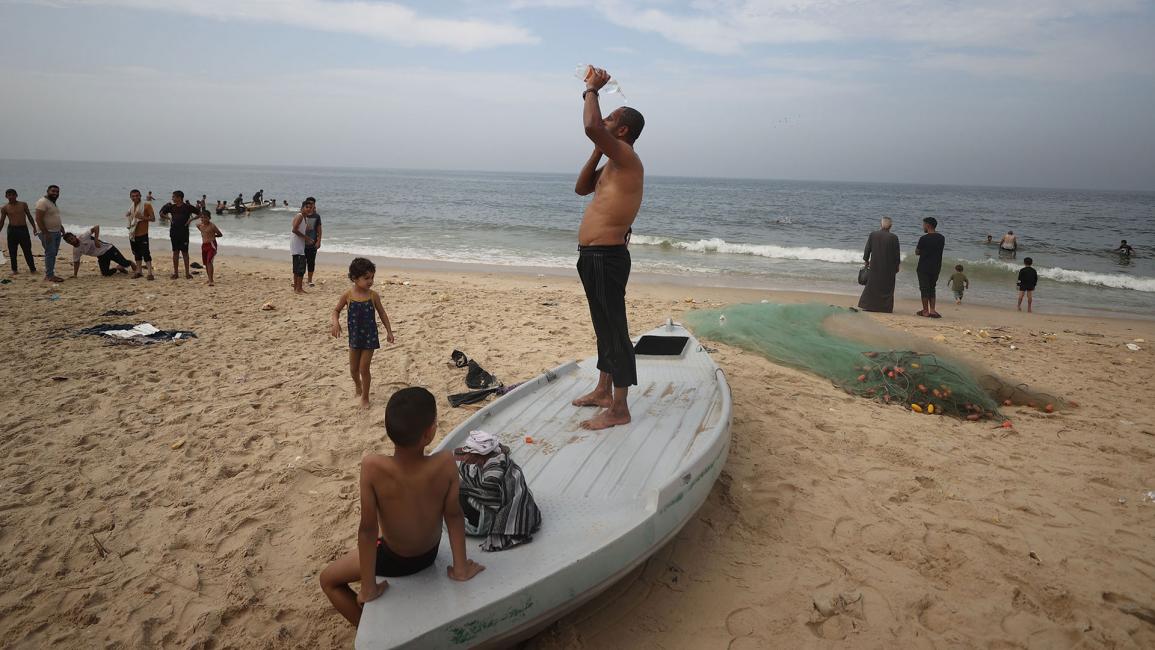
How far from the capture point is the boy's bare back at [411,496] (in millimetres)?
2578

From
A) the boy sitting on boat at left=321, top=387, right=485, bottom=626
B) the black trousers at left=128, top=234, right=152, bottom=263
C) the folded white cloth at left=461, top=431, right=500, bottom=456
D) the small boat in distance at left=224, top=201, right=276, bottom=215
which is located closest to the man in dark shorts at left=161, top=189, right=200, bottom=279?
the black trousers at left=128, top=234, right=152, bottom=263

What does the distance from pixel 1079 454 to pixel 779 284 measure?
1069 cm

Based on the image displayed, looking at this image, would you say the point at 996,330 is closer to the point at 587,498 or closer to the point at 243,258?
the point at 587,498

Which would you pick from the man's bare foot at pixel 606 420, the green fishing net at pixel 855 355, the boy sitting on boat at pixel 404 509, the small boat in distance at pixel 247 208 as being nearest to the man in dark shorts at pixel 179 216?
the green fishing net at pixel 855 355

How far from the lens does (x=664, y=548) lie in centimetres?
378

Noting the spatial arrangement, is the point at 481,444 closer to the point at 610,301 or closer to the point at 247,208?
the point at 610,301

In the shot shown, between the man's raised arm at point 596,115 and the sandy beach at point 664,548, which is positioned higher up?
the man's raised arm at point 596,115

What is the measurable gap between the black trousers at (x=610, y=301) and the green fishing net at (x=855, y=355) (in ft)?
11.4

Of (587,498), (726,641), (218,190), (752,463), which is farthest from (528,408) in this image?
(218,190)

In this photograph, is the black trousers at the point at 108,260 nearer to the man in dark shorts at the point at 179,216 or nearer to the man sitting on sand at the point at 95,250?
the man sitting on sand at the point at 95,250

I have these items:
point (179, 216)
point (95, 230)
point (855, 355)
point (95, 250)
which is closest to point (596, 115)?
point (855, 355)

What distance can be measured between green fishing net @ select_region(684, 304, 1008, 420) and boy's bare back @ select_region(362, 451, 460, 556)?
5.24 m

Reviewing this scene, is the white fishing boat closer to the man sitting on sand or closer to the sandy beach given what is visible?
the sandy beach

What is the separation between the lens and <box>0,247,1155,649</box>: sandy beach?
125 inches
